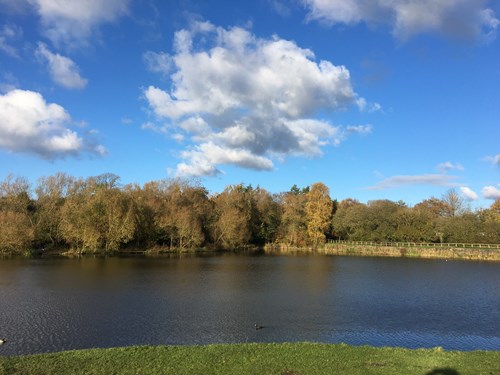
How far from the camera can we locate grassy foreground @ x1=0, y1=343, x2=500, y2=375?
11.0 metres

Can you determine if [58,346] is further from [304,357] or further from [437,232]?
[437,232]

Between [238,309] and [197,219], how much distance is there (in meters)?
59.2

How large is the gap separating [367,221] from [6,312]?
79.3 metres

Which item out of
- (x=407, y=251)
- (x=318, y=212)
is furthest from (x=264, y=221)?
(x=407, y=251)

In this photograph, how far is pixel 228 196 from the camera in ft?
306

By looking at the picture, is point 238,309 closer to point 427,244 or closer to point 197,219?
point 197,219

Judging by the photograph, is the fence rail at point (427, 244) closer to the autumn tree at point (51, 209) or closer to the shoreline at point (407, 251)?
the shoreline at point (407, 251)

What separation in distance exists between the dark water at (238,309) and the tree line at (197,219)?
2610cm

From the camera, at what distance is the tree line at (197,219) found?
67938 millimetres

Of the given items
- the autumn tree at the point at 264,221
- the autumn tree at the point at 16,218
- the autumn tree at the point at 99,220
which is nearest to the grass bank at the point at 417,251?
the autumn tree at the point at 264,221

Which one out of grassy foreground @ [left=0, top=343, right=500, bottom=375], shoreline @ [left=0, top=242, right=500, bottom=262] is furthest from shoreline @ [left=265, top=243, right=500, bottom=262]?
grassy foreground @ [left=0, top=343, right=500, bottom=375]

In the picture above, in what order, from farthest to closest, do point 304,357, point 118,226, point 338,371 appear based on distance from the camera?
point 118,226 → point 304,357 → point 338,371

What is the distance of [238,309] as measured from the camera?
24359mm

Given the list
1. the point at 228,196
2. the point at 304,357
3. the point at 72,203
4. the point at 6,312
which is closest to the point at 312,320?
the point at 304,357
